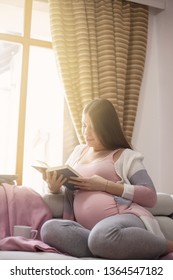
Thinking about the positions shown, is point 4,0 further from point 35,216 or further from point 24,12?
point 35,216

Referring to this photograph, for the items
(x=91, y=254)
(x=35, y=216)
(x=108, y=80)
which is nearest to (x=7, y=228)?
(x=35, y=216)

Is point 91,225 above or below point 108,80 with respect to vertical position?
below

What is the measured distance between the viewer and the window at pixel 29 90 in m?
3.01

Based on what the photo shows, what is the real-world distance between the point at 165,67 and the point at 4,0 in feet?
4.97

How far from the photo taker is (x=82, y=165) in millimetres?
1906

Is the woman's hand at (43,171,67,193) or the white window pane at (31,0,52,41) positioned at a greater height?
the white window pane at (31,0,52,41)

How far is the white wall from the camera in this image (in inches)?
127

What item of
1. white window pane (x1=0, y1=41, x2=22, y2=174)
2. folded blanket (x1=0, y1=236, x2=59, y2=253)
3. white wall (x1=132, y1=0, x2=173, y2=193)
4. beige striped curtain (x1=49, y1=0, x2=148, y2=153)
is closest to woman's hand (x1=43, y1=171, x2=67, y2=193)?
folded blanket (x1=0, y1=236, x2=59, y2=253)

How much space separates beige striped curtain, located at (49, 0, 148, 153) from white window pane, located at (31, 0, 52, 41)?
0.85ft

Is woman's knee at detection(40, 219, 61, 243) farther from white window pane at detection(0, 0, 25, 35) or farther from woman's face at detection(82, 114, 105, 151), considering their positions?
white window pane at detection(0, 0, 25, 35)

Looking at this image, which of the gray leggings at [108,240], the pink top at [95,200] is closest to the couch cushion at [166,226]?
the pink top at [95,200]

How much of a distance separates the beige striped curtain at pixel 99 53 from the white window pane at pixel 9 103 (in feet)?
1.42

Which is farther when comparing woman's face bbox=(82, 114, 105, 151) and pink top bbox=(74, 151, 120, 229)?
woman's face bbox=(82, 114, 105, 151)

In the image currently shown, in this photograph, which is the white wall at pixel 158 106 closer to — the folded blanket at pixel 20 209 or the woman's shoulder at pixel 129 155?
the woman's shoulder at pixel 129 155
